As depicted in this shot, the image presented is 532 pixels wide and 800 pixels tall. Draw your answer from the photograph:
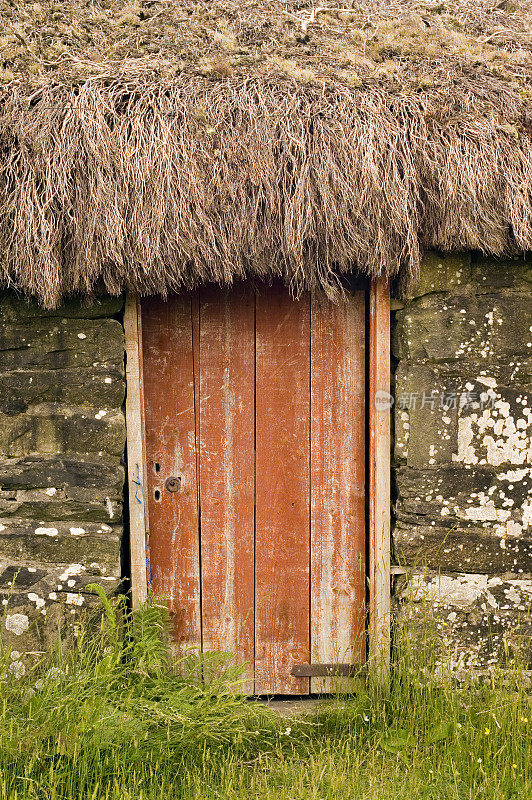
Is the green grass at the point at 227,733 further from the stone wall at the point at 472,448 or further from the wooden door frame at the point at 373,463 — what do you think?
the stone wall at the point at 472,448

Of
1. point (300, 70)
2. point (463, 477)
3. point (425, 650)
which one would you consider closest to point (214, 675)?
point (425, 650)

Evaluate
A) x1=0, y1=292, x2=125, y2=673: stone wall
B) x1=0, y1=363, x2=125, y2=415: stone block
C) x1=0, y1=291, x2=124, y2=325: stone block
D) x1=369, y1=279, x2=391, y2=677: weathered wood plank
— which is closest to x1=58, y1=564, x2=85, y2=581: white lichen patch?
x1=0, y1=292, x2=125, y2=673: stone wall

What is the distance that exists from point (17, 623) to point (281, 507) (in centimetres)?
127

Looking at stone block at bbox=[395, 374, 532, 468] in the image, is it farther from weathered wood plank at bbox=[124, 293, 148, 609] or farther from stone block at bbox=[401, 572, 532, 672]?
weathered wood plank at bbox=[124, 293, 148, 609]

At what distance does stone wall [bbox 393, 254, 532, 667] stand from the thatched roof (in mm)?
241

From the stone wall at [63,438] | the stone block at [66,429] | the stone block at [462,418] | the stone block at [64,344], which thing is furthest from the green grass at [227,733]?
the stone block at [64,344]

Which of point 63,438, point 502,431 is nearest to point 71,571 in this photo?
point 63,438

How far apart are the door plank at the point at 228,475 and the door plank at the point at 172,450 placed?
0.06 m

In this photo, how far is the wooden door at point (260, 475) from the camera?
321 centimetres

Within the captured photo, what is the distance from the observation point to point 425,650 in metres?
2.95

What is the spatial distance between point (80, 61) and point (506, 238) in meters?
2.04

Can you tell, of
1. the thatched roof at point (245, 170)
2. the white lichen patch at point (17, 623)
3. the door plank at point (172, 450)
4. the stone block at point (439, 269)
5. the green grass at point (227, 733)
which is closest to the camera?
the green grass at point (227, 733)

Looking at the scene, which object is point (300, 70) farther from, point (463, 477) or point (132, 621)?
point (132, 621)

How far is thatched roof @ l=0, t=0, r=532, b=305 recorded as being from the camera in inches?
107
